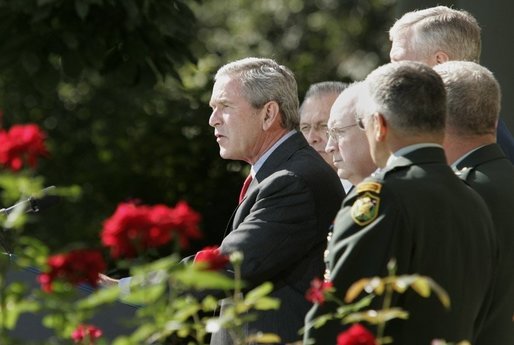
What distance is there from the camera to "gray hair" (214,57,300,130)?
16.2ft

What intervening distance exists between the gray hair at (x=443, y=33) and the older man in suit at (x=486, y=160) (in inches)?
32.4

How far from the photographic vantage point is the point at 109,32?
26.7 ft

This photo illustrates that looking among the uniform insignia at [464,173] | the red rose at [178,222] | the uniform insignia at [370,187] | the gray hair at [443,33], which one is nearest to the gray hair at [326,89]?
the gray hair at [443,33]

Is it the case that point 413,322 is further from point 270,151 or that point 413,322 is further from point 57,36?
point 57,36

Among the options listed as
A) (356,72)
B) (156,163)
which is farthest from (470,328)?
(356,72)

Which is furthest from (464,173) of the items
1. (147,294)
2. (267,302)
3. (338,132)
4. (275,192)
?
(147,294)

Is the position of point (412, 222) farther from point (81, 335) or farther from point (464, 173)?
point (81, 335)

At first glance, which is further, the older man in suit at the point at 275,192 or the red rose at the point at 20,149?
the older man in suit at the point at 275,192

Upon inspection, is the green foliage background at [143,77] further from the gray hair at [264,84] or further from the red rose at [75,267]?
the gray hair at [264,84]

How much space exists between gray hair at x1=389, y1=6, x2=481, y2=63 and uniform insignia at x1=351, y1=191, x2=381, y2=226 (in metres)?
1.55

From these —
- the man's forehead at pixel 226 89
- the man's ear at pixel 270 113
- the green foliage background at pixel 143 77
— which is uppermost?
the man's forehead at pixel 226 89

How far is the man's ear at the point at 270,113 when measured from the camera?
4924 millimetres

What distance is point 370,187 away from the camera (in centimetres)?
357

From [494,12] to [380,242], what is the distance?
4434 mm
